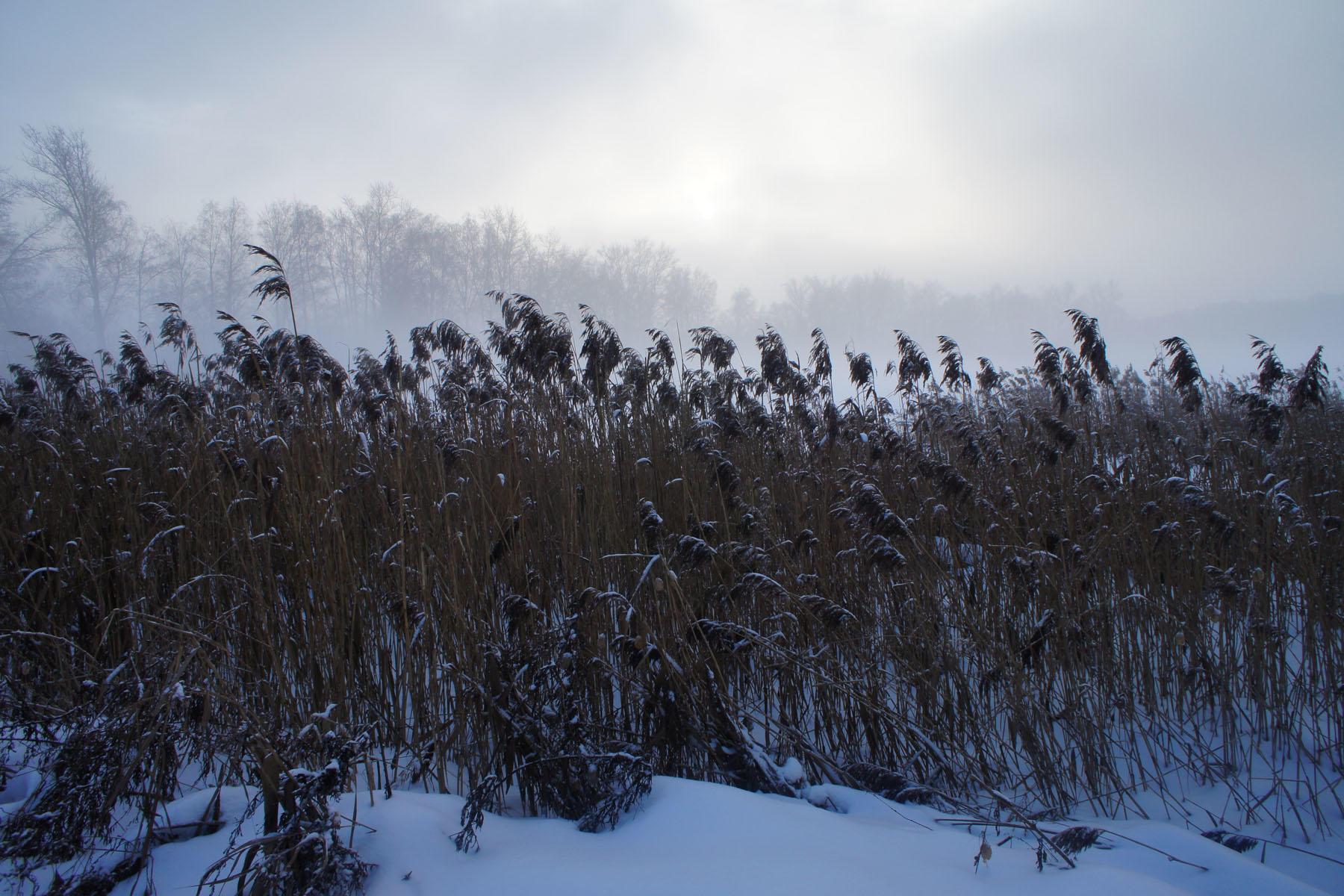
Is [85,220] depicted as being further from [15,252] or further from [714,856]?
[714,856]

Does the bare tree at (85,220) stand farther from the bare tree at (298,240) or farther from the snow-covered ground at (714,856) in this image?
the snow-covered ground at (714,856)

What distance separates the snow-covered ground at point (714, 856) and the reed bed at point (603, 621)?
0.34ft

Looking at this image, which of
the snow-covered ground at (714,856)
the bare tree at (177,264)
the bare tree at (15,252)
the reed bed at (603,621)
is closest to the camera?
the snow-covered ground at (714,856)

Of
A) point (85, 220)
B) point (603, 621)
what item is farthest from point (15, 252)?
point (603, 621)

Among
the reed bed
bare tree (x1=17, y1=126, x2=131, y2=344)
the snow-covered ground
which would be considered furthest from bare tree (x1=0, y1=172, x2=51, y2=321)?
the snow-covered ground

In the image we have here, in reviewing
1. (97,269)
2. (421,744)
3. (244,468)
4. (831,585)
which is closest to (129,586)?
(244,468)

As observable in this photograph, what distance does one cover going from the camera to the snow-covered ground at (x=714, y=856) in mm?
1302

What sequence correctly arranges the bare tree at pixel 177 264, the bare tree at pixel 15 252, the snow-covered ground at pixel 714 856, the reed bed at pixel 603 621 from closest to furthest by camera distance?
the snow-covered ground at pixel 714 856
the reed bed at pixel 603 621
the bare tree at pixel 15 252
the bare tree at pixel 177 264

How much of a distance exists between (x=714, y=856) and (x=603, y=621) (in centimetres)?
113

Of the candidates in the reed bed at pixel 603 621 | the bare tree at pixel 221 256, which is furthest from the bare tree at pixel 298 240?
the reed bed at pixel 603 621

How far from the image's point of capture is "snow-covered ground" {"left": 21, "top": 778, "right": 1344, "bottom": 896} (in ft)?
4.27

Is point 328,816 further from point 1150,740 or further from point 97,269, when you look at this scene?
point 97,269

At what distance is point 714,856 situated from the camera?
54.6 inches

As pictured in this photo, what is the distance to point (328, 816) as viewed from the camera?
4.07 ft
